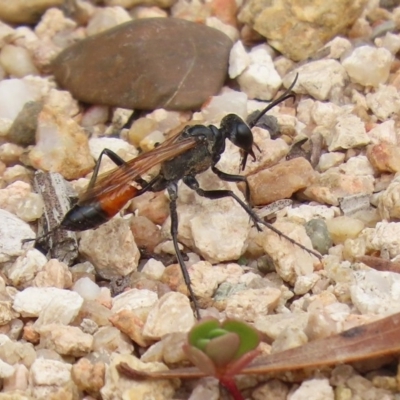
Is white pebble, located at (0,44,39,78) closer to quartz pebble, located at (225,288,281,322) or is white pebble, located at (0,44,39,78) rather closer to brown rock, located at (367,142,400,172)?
brown rock, located at (367,142,400,172)

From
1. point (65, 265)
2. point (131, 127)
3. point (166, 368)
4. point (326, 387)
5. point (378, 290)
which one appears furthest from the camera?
point (131, 127)

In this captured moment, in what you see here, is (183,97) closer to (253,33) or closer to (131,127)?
(131,127)

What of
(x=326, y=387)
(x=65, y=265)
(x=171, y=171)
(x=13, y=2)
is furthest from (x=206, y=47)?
(x=326, y=387)

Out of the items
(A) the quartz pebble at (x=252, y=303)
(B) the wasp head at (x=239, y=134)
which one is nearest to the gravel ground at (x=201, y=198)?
(A) the quartz pebble at (x=252, y=303)

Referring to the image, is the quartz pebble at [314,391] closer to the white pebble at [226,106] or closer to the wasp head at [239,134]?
the wasp head at [239,134]

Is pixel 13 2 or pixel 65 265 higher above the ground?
pixel 13 2

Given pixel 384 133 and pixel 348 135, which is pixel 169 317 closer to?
pixel 348 135

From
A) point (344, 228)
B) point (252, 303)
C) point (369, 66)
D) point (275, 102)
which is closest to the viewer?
point (252, 303)

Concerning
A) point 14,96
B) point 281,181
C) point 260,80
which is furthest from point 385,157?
point 14,96
